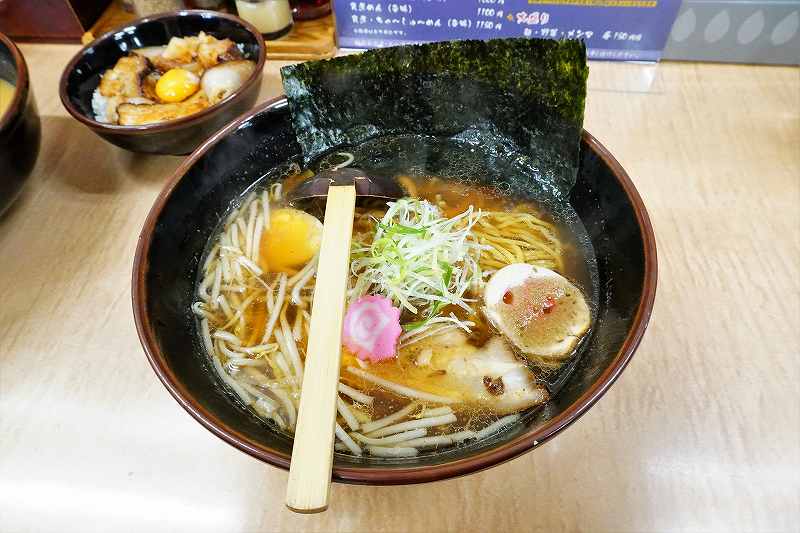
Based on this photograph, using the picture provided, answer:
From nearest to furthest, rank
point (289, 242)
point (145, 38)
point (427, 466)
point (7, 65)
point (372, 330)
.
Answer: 1. point (427, 466)
2. point (372, 330)
3. point (289, 242)
4. point (7, 65)
5. point (145, 38)

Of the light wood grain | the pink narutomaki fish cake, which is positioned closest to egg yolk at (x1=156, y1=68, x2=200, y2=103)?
the light wood grain

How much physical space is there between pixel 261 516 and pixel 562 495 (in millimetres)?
692

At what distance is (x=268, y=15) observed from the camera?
Result: 6.75ft

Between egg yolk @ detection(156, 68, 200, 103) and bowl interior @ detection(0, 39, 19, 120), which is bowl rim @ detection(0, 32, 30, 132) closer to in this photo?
bowl interior @ detection(0, 39, 19, 120)

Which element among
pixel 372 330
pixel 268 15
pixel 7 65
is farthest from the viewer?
pixel 268 15

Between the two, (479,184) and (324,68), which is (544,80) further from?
(324,68)

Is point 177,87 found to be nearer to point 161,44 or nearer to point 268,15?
point 161,44

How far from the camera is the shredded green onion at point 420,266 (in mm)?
1290

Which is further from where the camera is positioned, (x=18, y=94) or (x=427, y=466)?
(x=18, y=94)

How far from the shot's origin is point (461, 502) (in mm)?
1139

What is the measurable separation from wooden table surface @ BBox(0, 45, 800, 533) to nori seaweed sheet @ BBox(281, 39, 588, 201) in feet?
1.68

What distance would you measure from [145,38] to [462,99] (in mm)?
1288

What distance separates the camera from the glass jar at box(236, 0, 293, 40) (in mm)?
2025

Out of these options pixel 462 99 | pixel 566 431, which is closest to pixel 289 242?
pixel 462 99
